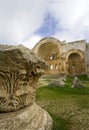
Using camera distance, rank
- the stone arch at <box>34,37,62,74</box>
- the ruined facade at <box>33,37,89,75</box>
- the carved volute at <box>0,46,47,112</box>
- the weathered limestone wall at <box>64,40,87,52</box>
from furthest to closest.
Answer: the stone arch at <box>34,37,62,74</box> → the weathered limestone wall at <box>64,40,87,52</box> → the ruined facade at <box>33,37,89,75</box> → the carved volute at <box>0,46,47,112</box>

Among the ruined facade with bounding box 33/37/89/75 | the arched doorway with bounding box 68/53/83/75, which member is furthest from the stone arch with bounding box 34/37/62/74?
the arched doorway with bounding box 68/53/83/75

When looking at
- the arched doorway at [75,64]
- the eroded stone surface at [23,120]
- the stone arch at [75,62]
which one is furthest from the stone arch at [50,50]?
the eroded stone surface at [23,120]

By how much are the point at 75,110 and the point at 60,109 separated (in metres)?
0.54

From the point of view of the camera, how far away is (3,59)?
2.63m

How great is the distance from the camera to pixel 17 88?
2941 millimetres

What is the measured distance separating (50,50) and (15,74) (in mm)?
34744

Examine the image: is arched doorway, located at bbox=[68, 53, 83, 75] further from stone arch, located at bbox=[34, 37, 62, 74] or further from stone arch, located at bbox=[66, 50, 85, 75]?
stone arch, located at bbox=[34, 37, 62, 74]

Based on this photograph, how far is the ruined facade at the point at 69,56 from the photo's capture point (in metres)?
30.3

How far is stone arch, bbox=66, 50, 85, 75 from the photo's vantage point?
30.8 m

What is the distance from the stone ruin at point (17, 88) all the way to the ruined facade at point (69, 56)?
26552 millimetres

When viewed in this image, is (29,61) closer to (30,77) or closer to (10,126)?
(30,77)

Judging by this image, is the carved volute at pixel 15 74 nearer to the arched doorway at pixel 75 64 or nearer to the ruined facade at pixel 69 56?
the ruined facade at pixel 69 56

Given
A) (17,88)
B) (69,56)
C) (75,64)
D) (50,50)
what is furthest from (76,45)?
(17,88)

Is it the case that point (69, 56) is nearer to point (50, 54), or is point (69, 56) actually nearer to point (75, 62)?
point (75, 62)
